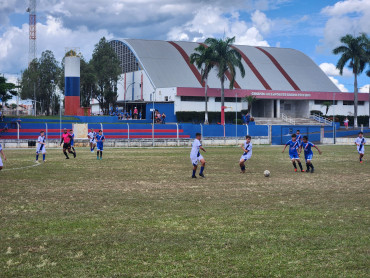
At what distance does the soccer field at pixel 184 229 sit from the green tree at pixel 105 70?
62447 mm

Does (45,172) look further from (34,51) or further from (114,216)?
(34,51)

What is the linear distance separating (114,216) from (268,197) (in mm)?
4893

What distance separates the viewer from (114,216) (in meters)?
10.9

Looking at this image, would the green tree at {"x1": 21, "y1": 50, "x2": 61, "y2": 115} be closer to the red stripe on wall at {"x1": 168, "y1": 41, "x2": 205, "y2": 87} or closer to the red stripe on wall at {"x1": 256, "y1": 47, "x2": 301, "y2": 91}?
the red stripe on wall at {"x1": 168, "y1": 41, "x2": 205, "y2": 87}

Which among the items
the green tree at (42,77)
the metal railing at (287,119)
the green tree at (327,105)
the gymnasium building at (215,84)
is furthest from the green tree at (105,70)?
the green tree at (327,105)

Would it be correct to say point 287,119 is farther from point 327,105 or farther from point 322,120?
point 327,105

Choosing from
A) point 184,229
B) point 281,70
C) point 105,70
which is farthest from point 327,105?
point 184,229

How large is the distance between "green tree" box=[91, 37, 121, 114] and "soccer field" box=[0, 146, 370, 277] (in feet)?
205

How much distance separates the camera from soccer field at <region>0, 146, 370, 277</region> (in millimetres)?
7105

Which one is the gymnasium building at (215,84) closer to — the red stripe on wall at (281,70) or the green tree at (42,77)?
the red stripe on wall at (281,70)

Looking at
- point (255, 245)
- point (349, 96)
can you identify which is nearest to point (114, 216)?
point (255, 245)

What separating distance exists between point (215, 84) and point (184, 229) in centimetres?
7035

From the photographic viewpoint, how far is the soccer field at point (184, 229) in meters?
7.11

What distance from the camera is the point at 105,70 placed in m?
78.2
